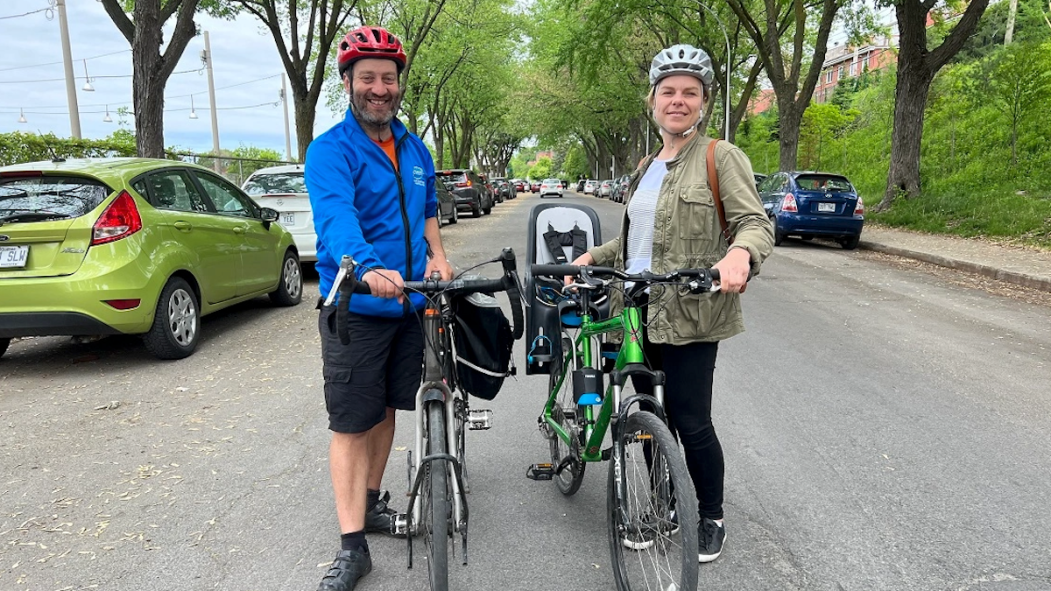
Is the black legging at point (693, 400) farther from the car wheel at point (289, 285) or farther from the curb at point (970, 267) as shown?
the curb at point (970, 267)

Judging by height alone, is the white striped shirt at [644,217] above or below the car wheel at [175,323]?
above

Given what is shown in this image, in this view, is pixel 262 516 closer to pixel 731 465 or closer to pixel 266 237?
pixel 731 465

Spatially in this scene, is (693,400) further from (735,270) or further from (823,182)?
(823,182)

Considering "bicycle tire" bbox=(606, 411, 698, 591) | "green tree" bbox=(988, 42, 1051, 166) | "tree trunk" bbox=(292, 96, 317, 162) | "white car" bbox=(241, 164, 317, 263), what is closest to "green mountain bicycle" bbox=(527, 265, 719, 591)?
"bicycle tire" bbox=(606, 411, 698, 591)

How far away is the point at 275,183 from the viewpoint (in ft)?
33.4

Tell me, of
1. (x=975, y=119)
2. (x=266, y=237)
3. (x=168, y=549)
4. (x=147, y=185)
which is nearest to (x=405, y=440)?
(x=168, y=549)

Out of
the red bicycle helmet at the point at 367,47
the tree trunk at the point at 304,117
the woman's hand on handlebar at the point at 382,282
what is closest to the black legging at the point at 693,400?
the woman's hand on handlebar at the point at 382,282

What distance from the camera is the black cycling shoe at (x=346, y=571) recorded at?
8.43 feet

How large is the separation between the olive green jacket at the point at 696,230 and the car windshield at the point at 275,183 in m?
8.34

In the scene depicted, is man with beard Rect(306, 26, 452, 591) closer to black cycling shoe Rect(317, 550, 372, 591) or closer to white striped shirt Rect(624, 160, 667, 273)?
black cycling shoe Rect(317, 550, 372, 591)

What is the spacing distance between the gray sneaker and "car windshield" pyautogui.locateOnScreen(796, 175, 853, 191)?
12.9 m

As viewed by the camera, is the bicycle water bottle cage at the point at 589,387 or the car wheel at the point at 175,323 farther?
the car wheel at the point at 175,323

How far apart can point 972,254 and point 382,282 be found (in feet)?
41.0

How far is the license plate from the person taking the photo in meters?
5.20
